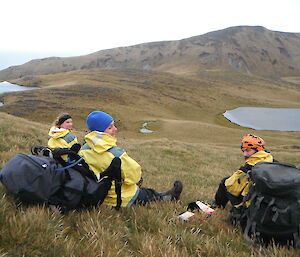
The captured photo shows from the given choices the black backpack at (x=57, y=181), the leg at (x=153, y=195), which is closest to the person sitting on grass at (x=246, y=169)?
the leg at (x=153, y=195)

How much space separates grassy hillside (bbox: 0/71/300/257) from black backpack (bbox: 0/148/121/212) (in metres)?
0.19

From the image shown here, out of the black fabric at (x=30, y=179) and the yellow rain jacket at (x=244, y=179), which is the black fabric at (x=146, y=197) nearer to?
the yellow rain jacket at (x=244, y=179)

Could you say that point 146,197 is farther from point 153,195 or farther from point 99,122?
point 99,122

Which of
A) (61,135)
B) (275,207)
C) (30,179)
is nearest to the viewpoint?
(30,179)

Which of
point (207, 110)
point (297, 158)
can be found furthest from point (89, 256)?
point (207, 110)

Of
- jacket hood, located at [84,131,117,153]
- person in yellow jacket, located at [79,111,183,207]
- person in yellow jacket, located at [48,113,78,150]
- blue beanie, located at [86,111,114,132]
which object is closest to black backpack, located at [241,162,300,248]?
person in yellow jacket, located at [79,111,183,207]

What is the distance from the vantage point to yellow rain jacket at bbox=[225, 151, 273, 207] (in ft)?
16.7

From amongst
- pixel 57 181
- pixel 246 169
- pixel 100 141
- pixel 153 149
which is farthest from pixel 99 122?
pixel 153 149

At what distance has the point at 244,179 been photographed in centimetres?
516

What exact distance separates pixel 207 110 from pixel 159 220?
92.6 m

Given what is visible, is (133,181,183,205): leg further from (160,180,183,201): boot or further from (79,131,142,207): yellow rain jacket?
→ (79,131,142,207): yellow rain jacket

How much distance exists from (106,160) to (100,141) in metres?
0.34

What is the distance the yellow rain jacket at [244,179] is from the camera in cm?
508

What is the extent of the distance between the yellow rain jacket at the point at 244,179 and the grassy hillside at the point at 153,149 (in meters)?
0.58
